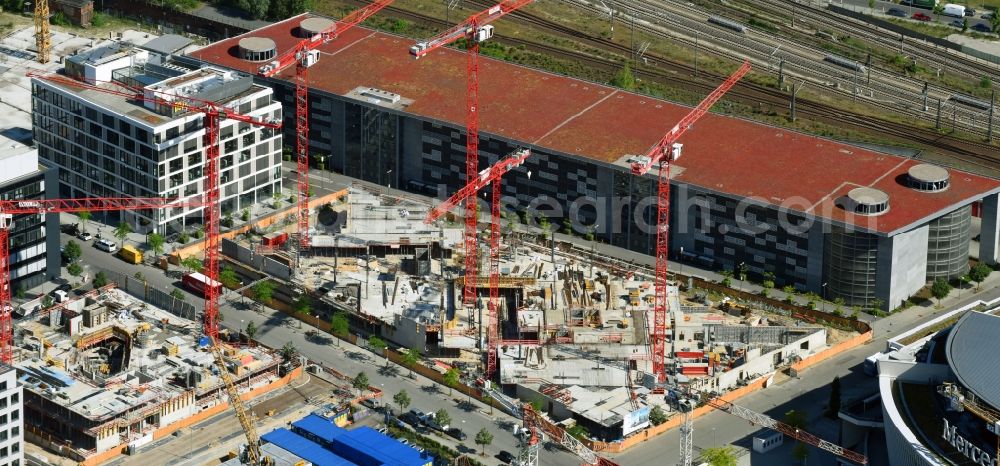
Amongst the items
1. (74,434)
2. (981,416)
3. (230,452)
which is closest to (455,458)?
(230,452)

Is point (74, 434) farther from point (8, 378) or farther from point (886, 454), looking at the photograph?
point (886, 454)

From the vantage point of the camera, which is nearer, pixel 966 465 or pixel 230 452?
pixel 966 465

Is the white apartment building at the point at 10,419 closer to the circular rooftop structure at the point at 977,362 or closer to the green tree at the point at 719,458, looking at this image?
the green tree at the point at 719,458

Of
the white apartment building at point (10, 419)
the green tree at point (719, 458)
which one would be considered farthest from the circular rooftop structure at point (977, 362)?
the white apartment building at point (10, 419)

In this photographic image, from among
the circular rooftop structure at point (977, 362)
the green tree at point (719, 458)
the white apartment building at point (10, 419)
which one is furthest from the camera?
the green tree at point (719, 458)

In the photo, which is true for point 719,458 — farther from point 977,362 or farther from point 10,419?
point 10,419

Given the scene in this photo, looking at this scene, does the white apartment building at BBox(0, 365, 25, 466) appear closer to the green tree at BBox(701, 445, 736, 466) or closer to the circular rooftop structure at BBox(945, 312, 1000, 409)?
the green tree at BBox(701, 445, 736, 466)

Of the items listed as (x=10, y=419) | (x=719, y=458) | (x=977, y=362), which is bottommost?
(x=719, y=458)

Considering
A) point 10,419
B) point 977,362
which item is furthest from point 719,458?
point 10,419
